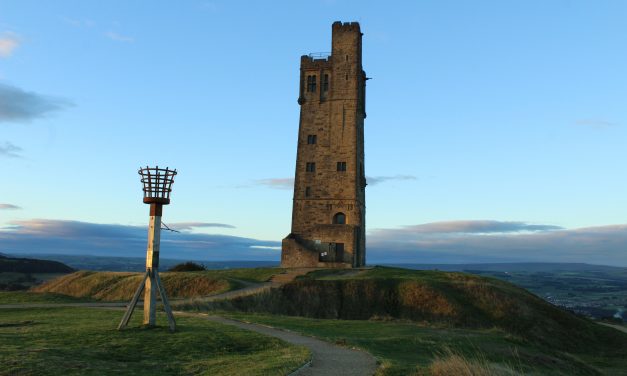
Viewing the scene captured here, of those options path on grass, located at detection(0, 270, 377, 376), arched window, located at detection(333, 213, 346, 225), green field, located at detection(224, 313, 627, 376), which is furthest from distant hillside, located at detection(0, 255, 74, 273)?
green field, located at detection(224, 313, 627, 376)

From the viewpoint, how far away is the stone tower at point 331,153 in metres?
56.4

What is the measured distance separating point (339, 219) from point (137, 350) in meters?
41.4

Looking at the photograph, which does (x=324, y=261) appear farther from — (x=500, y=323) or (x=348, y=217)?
(x=500, y=323)

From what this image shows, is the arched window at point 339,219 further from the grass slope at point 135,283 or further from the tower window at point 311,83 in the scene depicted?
the tower window at point 311,83

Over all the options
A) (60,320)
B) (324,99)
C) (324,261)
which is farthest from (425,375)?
(324,99)

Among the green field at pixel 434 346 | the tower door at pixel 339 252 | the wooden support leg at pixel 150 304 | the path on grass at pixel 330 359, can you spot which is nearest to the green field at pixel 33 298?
the green field at pixel 434 346

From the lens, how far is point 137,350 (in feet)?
55.1

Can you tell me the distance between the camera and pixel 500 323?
35281mm

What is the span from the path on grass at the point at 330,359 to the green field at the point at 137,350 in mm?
405

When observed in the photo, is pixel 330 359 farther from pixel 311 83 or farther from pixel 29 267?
pixel 29 267

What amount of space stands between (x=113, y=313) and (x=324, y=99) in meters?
37.3

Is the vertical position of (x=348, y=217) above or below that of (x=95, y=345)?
above

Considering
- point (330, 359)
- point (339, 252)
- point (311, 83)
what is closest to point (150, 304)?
point (330, 359)

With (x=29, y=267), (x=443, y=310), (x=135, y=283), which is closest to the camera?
(x=443, y=310)
